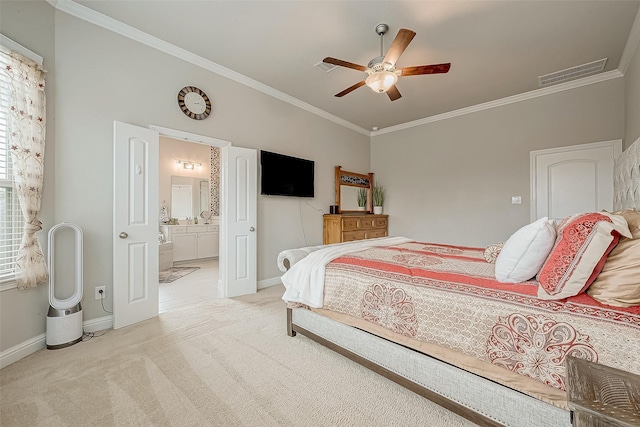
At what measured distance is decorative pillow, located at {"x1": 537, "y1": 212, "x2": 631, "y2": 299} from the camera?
113 centimetres

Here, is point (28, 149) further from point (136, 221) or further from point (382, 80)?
point (382, 80)

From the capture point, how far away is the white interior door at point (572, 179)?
345 cm

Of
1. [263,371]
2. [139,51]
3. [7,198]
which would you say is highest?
[139,51]

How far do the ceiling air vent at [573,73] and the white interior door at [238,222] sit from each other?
4.12m

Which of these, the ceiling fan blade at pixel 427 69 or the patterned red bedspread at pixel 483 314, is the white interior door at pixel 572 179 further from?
the patterned red bedspread at pixel 483 314

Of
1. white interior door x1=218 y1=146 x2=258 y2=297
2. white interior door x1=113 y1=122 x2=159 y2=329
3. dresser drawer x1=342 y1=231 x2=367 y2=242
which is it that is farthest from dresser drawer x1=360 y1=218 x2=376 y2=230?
Result: white interior door x1=113 y1=122 x2=159 y2=329

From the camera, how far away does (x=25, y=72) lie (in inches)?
77.9

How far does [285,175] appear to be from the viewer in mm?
4090

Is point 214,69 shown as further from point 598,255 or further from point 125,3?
point 598,255

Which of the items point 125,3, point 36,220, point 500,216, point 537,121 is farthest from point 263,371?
point 537,121

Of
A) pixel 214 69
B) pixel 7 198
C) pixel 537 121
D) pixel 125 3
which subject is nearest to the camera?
pixel 7 198

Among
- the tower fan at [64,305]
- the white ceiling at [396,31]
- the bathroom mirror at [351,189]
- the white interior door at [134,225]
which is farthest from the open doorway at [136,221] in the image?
the bathroom mirror at [351,189]

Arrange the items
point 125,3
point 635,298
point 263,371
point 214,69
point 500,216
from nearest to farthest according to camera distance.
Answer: point 635,298 < point 263,371 < point 125,3 < point 214,69 < point 500,216

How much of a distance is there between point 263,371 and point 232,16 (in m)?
3.10
